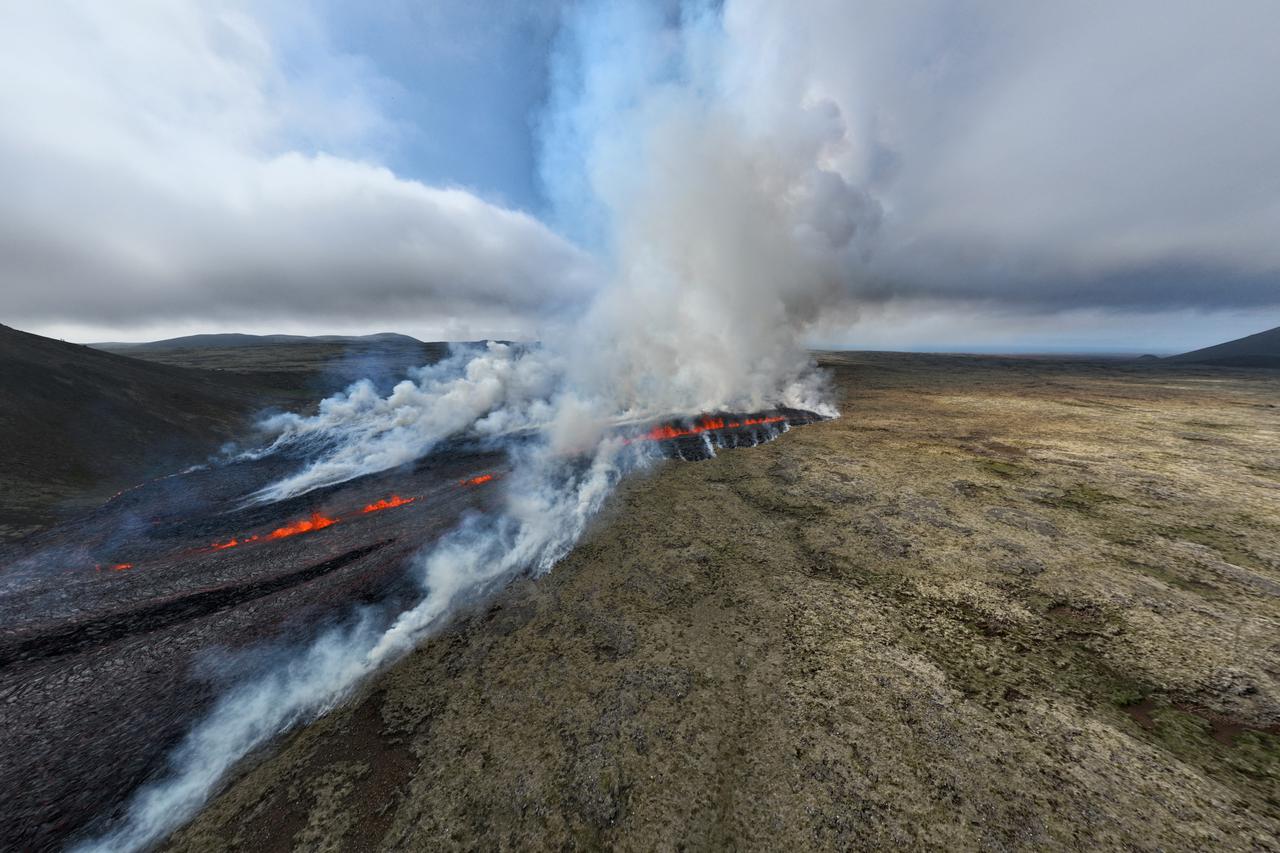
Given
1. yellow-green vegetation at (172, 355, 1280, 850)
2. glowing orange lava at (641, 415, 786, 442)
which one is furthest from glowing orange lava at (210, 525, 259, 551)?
glowing orange lava at (641, 415, 786, 442)

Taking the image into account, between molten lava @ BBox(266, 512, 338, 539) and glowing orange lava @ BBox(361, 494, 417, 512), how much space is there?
1.29 metres

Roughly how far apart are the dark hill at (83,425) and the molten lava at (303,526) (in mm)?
8865

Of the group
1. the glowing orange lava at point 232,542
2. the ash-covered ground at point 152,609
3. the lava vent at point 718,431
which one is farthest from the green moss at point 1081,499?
the glowing orange lava at point 232,542

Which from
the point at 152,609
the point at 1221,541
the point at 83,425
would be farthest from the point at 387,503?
the point at 1221,541

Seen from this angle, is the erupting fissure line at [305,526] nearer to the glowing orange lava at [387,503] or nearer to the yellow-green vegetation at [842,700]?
the glowing orange lava at [387,503]

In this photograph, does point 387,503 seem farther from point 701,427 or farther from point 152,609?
point 701,427

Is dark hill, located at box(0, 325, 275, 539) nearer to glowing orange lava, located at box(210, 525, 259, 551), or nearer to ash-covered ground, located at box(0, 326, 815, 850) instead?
ash-covered ground, located at box(0, 326, 815, 850)

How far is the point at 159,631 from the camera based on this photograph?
961cm

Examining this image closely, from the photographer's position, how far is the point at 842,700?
6758mm

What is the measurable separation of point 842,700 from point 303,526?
17844mm

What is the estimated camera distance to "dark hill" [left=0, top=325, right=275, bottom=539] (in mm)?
17656

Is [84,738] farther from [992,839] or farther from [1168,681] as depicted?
[1168,681]

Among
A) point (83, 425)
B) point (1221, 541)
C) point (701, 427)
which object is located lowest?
point (1221, 541)

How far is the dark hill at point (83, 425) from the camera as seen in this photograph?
17656 millimetres
